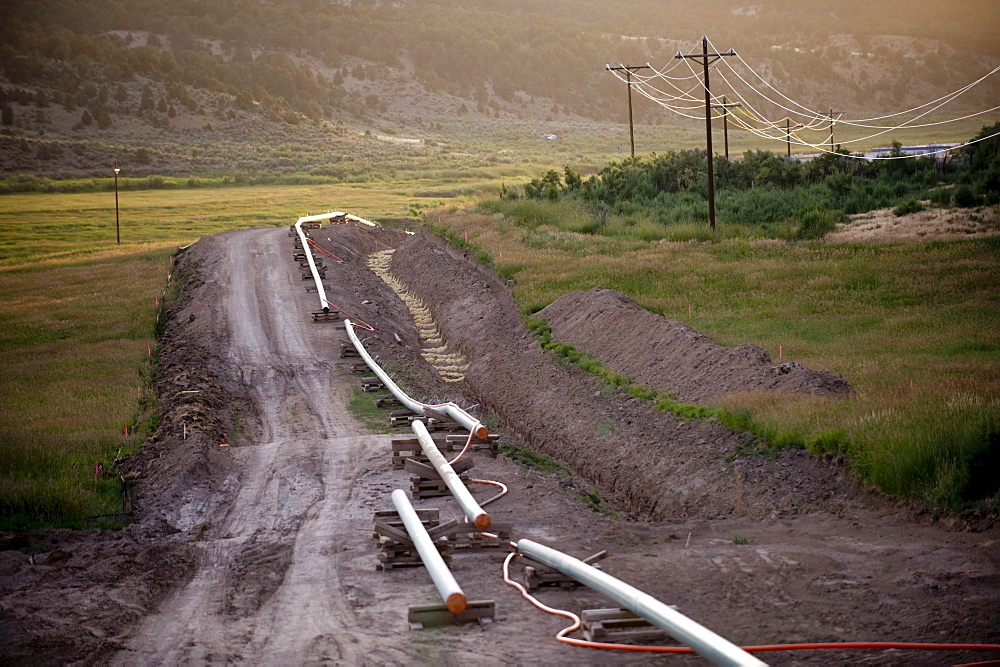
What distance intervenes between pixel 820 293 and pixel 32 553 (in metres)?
19.1

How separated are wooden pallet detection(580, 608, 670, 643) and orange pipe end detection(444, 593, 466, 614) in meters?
1.05

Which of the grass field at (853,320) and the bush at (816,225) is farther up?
the bush at (816,225)

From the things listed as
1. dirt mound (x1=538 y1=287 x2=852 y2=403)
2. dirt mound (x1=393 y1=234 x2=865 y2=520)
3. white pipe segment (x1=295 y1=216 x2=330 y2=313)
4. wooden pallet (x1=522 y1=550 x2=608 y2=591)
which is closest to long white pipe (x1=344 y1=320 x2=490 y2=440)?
dirt mound (x1=393 y1=234 x2=865 y2=520)

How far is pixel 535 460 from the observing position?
50.6 ft

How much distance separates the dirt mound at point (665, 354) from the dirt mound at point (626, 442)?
0.80 metres

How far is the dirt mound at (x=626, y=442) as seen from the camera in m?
12.6

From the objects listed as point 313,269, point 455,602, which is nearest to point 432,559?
point 455,602

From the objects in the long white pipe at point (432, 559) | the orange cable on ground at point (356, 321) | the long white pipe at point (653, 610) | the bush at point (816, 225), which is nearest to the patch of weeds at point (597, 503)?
the long white pipe at point (432, 559)

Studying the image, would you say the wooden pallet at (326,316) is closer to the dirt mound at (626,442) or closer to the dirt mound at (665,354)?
the dirt mound at (626,442)

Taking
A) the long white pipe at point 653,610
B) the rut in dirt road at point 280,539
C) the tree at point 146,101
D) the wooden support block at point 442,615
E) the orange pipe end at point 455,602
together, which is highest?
the tree at point 146,101

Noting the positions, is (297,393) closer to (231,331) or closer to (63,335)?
(231,331)

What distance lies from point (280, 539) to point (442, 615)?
385cm

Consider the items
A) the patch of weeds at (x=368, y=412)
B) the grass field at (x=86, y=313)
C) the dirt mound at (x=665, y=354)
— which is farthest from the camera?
the patch of weeds at (x=368, y=412)

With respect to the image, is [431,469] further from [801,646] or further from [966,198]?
[966,198]
